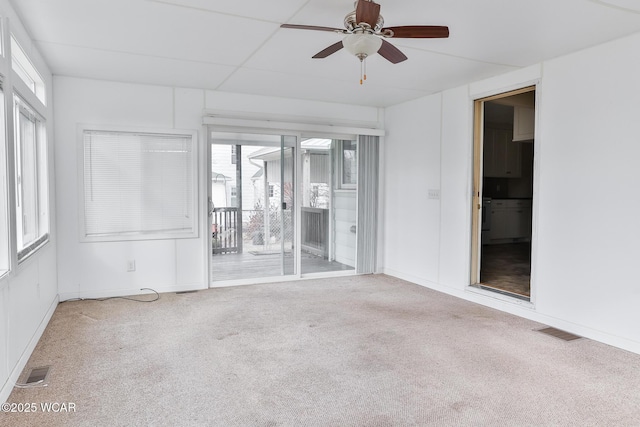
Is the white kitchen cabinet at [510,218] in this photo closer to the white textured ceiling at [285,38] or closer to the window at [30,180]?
the white textured ceiling at [285,38]

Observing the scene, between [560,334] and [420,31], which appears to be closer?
[420,31]

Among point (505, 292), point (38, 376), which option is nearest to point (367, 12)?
point (38, 376)

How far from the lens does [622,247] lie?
3074mm

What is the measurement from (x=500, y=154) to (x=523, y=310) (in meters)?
5.00

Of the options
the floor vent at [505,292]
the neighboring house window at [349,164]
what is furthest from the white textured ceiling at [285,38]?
the floor vent at [505,292]

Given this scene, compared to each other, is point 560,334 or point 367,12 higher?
point 367,12

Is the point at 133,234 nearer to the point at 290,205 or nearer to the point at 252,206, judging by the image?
the point at 252,206

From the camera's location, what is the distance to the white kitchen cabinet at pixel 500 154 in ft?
25.9

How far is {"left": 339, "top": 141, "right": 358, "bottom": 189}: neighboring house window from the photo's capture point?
5.66 meters

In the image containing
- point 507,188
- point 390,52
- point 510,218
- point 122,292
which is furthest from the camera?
point 507,188

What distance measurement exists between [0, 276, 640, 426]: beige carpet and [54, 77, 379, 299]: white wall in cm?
42

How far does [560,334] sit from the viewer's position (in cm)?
337

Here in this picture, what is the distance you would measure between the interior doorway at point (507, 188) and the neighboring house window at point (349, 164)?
1.86 m

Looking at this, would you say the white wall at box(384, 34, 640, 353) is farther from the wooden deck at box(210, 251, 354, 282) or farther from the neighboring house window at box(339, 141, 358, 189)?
the wooden deck at box(210, 251, 354, 282)
